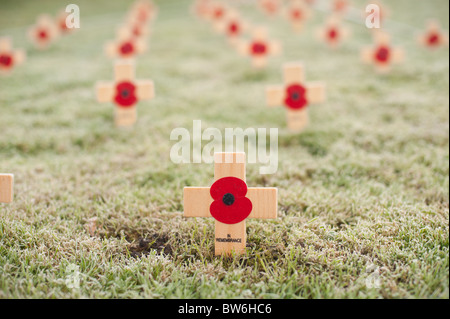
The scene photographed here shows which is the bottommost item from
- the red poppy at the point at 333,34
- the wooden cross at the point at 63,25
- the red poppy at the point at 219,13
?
the red poppy at the point at 333,34

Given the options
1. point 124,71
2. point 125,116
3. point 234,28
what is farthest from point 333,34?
point 125,116

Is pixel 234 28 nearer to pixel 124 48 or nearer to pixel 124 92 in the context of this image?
pixel 124 48

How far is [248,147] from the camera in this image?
3.57 m

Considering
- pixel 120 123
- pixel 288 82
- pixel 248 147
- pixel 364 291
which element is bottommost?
pixel 364 291

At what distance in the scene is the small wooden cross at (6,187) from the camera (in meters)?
2.10

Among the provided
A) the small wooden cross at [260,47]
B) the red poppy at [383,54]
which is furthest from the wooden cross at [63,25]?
the red poppy at [383,54]

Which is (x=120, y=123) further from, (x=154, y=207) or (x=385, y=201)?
(x=385, y=201)

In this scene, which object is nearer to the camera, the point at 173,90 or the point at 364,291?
the point at 364,291

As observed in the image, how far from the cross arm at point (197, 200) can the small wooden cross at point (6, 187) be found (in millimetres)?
1009

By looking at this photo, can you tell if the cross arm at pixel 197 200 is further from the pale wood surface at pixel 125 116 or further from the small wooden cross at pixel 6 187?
the pale wood surface at pixel 125 116

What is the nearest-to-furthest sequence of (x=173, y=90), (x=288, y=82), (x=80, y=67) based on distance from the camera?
(x=288, y=82) → (x=173, y=90) → (x=80, y=67)

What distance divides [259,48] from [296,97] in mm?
2319
